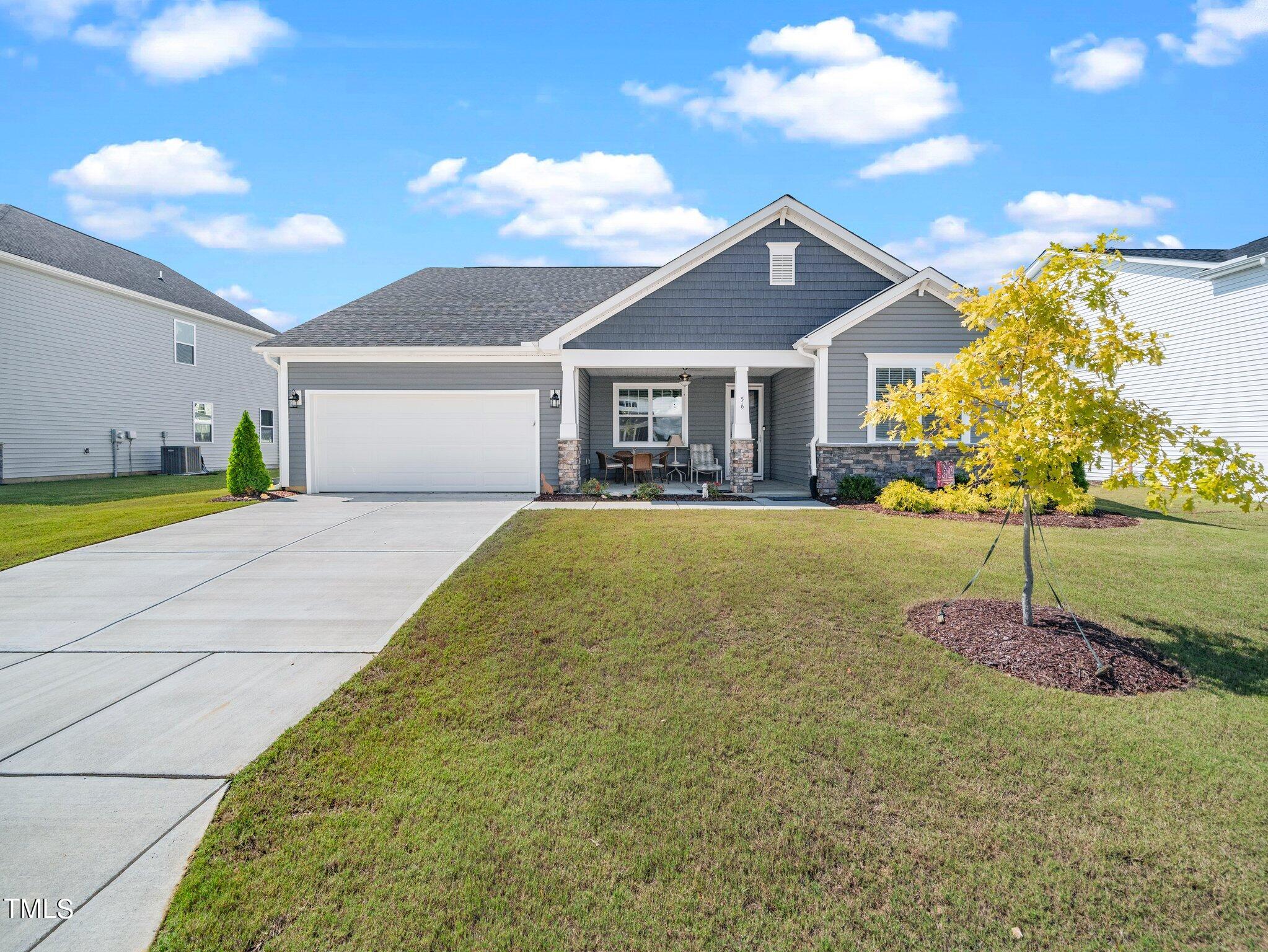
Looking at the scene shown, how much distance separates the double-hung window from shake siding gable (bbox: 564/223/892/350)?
648 inches

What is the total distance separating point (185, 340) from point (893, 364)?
74.3 feet

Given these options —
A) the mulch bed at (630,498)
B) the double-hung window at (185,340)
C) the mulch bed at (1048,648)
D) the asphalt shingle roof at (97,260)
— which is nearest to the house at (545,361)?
the mulch bed at (630,498)

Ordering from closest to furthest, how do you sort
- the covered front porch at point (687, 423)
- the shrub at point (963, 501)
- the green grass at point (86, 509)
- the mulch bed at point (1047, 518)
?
the green grass at point (86, 509), the mulch bed at point (1047, 518), the shrub at point (963, 501), the covered front porch at point (687, 423)

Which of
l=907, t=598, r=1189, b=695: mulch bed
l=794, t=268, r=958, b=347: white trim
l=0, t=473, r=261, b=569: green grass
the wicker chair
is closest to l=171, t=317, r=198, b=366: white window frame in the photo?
l=0, t=473, r=261, b=569: green grass

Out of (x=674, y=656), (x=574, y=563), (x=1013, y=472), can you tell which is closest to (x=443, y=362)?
(x=574, y=563)

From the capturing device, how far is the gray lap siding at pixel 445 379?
496 inches

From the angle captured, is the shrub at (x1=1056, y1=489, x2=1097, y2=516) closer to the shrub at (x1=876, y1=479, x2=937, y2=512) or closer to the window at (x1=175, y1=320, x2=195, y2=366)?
the shrub at (x1=876, y1=479, x2=937, y2=512)

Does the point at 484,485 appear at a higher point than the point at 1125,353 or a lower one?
lower

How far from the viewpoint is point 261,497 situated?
11711 mm

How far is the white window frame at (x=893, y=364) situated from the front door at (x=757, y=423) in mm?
3877

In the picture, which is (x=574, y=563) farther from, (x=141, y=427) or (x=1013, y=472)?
(x=141, y=427)

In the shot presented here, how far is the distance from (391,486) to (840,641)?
10.9m

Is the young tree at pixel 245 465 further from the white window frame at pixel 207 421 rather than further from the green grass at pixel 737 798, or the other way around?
the white window frame at pixel 207 421

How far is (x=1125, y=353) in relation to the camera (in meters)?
4.39
